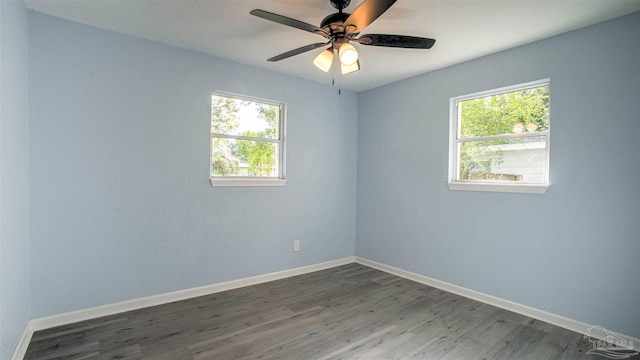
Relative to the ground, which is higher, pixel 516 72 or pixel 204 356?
pixel 516 72

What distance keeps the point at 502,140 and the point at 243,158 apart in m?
2.80

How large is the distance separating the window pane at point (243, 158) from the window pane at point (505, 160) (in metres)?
2.25

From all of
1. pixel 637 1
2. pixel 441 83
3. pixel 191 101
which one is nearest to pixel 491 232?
pixel 441 83

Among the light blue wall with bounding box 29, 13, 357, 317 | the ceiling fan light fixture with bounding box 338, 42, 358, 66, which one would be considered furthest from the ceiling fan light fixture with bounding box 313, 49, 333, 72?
the light blue wall with bounding box 29, 13, 357, 317

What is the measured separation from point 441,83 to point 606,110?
61.0 inches

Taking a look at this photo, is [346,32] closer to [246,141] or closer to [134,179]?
[246,141]

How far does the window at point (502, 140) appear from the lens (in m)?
2.93

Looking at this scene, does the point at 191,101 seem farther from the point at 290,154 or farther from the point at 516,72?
the point at 516,72

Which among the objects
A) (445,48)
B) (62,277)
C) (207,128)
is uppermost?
(445,48)

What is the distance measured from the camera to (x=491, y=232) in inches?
127

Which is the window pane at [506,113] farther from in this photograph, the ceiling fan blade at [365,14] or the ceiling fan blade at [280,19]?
the ceiling fan blade at [280,19]

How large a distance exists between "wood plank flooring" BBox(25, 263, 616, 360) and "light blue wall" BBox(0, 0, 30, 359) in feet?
1.26

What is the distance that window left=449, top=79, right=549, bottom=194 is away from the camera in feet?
9.61

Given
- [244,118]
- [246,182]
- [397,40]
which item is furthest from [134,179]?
[397,40]
